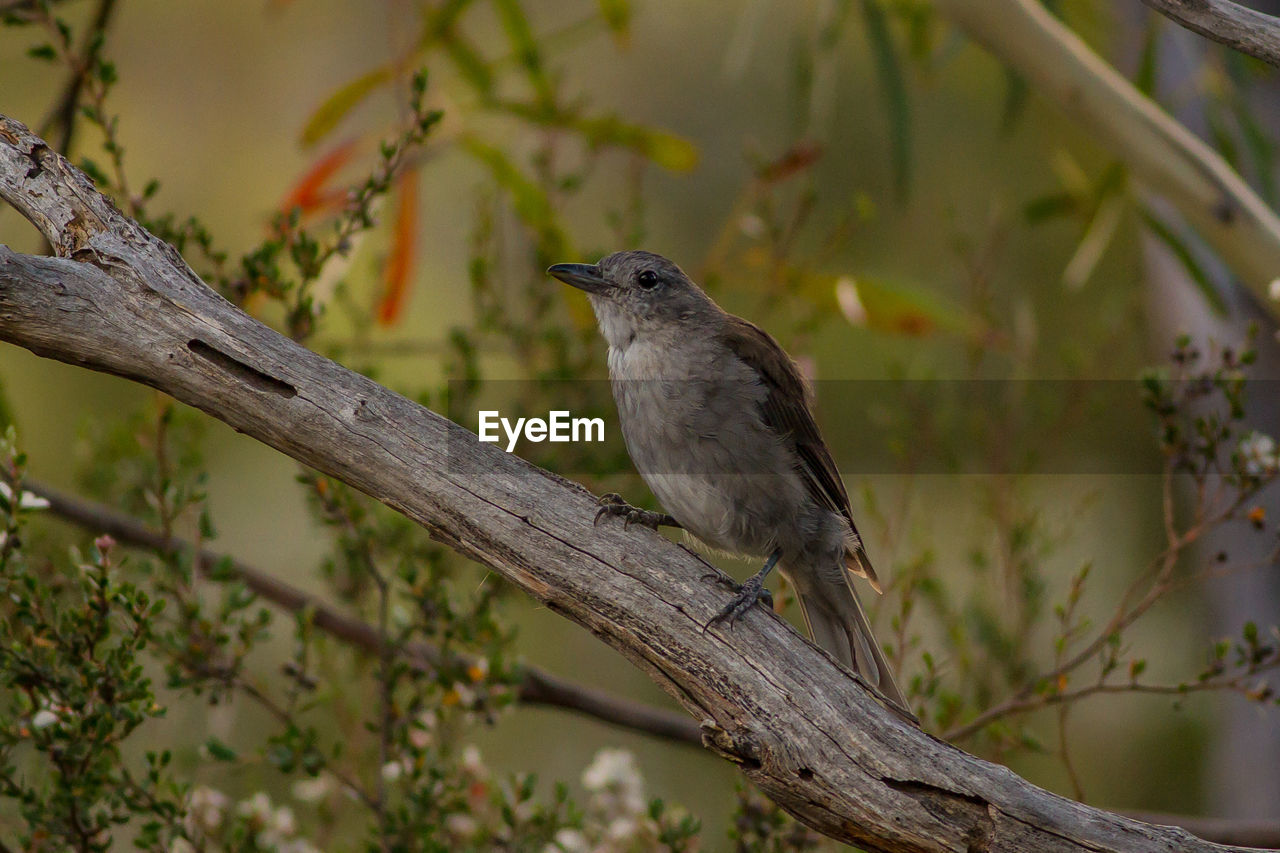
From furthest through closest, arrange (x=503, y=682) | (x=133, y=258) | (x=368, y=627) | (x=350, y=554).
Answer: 1. (x=368, y=627)
2. (x=350, y=554)
3. (x=503, y=682)
4. (x=133, y=258)

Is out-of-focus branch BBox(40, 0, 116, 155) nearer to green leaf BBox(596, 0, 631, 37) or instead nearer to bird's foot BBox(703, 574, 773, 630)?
green leaf BBox(596, 0, 631, 37)

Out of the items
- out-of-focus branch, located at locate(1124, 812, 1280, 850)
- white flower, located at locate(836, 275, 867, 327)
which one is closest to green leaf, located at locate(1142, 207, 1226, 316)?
white flower, located at locate(836, 275, 867, 327)

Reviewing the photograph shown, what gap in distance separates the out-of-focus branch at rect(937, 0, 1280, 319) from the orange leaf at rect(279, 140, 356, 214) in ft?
5.96

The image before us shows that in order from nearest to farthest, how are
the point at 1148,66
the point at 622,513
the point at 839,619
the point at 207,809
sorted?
the point at 622,513, the point at 207,809, the point at 839,619, the point at 1148,66

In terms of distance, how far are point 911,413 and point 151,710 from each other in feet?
7.94

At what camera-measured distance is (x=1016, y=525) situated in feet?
10.8

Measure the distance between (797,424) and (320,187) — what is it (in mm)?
1606

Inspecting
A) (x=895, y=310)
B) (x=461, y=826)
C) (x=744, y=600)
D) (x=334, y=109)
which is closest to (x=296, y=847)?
(x=461, y=826)

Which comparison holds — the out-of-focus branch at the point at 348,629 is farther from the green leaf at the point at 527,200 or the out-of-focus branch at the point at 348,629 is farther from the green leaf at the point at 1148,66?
the green leaf at the point at 1148,66

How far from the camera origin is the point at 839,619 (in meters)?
2.96

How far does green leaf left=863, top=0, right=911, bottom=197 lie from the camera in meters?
3.64

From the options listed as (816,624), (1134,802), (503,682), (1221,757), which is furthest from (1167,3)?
(1134,802)

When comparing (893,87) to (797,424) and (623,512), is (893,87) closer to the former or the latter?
(797,424)

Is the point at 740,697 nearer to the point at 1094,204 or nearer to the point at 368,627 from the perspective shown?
the point at 368,627
